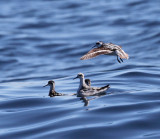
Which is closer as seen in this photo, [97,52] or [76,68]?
[97,52]

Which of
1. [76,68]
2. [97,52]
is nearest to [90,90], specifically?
[97,52]

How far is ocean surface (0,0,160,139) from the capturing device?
16.9 meters

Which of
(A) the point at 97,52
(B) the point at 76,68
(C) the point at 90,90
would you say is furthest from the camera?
(B) the point at 76,68

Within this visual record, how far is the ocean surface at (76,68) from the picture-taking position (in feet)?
55.4

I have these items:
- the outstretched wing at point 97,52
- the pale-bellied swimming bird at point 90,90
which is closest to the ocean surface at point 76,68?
the pale-bellied swimming bird at point 90,90

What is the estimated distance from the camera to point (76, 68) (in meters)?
37.4

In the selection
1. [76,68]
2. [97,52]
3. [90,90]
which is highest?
[76,68]

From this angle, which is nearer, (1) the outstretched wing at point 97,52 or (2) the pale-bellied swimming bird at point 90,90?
(1) the outstretched wing at point 97,52

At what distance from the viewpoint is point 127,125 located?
53.9 ft

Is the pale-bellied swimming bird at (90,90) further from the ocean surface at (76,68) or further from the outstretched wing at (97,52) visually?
the outstretched wing at (97,52)

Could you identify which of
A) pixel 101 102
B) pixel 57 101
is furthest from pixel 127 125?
pixel 57 101

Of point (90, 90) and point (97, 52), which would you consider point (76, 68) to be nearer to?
point (90, 90)

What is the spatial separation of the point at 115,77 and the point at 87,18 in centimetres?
3445

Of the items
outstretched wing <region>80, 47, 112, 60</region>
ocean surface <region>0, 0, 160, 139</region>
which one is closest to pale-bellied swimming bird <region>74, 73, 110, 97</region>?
ocean surface <region>0, 0, 160, 139</region>
